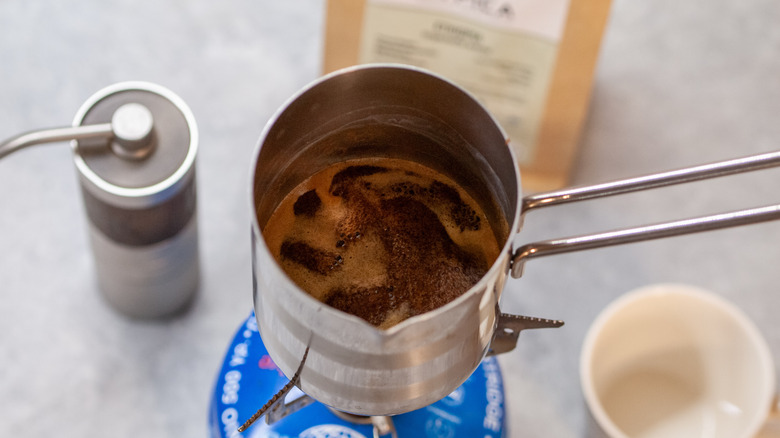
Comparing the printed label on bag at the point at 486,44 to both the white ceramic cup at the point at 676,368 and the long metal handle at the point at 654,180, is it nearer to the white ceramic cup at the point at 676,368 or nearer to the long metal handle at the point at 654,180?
the white ceramic cup at the point at 676,368

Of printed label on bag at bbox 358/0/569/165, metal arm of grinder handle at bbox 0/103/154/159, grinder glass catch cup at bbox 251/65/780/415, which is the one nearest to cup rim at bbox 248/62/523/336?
grinder glass catch cup at bbox 251/65/780/415

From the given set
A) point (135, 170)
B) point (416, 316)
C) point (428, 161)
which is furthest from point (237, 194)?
point (416, 316)

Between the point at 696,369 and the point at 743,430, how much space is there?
0.09 m

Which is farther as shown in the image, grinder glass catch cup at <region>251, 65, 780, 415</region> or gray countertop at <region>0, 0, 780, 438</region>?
gray countertop at <region>0, 0, 780, 438</region>

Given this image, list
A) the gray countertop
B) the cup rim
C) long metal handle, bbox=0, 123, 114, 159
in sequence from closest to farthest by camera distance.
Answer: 1. the cup rim
2. long metal handle, bbox=0, 123, 114, 159
3. the gray countertop

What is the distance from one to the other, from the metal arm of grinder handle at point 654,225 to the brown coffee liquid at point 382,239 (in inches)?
2.8

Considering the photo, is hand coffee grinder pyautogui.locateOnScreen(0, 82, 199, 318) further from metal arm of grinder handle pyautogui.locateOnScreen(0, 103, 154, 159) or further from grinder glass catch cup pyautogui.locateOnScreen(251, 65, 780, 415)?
grinder glass catch cup pyautogui.locateOnScreen(251, 65, 780, 415)

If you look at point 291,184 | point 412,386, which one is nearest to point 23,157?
point 291,184

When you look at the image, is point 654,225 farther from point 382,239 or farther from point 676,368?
point 676,368

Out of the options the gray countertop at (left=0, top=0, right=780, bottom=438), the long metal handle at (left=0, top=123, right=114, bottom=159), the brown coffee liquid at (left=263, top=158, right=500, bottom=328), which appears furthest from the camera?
the gray countertop at (left=0, top=0, right=780, bottom=438)

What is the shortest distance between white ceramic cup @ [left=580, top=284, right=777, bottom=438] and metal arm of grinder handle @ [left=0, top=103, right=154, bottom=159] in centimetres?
42

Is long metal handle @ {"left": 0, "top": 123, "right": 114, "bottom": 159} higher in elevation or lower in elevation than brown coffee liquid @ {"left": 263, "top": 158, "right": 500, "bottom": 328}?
lower

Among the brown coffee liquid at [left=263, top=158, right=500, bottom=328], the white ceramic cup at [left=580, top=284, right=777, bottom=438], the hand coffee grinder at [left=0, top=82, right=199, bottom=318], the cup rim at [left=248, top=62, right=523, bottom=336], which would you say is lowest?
the white ceramic cup at [left=580, top=284, right=777, bottom=438]

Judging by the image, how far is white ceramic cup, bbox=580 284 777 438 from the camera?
82 cm
